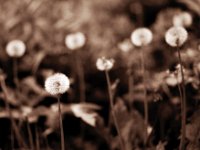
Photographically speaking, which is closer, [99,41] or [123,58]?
[123,58]

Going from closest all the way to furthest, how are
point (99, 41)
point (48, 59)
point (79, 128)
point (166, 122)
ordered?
point (166, 122) < point (79, 128) < point (48, 59) < point (99, 41)

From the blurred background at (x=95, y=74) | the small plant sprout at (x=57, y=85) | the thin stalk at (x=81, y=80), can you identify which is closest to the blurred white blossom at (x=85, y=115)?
the blurred background at (x=95, y=74)

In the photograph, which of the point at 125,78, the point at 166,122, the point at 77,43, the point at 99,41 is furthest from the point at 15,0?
the point at 166,122

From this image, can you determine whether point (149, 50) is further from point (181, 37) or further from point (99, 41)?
point (181, 37)

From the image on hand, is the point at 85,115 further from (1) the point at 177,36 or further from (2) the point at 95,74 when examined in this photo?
(2) the point at 95,74

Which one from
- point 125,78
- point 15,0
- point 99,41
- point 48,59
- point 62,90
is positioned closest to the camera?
point 62,90

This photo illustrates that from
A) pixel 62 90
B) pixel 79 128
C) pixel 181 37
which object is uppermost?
pixel 181 37

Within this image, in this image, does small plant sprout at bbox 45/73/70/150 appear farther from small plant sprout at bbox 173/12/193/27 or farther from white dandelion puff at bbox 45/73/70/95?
small plant sprout at bbox 173/12/193/27
